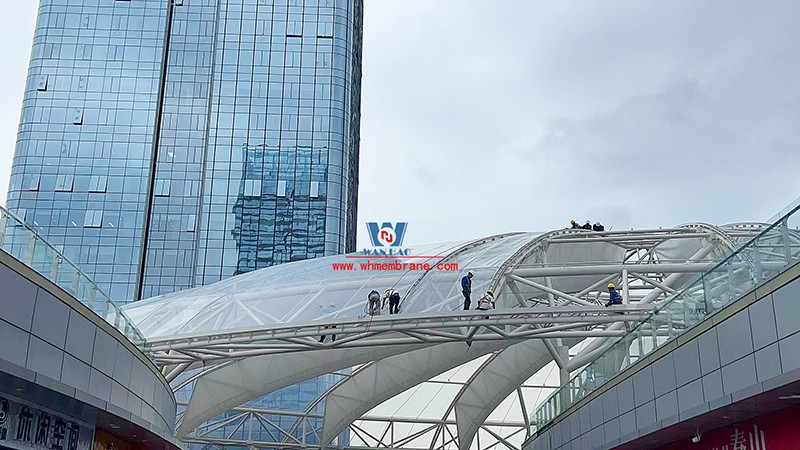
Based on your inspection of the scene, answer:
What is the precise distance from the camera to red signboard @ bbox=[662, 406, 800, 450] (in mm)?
12625

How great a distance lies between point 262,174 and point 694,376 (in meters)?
75.4

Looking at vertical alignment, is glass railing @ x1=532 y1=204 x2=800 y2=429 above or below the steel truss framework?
below

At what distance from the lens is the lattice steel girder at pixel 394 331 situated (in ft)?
91.3

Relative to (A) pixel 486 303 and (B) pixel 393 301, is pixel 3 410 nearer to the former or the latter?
(B) pixel 393 301

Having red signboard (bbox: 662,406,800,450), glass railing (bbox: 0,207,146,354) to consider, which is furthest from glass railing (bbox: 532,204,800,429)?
glass railing (bbox: 0,207,146,354)

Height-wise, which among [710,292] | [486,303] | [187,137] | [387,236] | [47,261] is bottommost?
[47,261]

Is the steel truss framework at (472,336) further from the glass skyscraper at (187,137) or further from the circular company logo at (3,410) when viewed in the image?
the glass skyscraper at (187,137)

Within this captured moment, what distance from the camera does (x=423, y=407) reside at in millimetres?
52125

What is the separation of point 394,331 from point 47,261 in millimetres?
16141

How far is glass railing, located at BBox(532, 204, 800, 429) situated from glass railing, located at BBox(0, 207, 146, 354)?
34.7 feet

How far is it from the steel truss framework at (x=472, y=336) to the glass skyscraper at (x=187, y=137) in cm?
3676

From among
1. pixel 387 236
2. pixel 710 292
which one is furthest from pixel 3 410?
pixel 387 236

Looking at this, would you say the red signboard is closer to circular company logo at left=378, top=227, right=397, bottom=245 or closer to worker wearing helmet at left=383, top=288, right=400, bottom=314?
worker wearing helmet at left=383, top=288, right=400, bottom=314

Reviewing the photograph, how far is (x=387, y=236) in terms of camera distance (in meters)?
51.7
